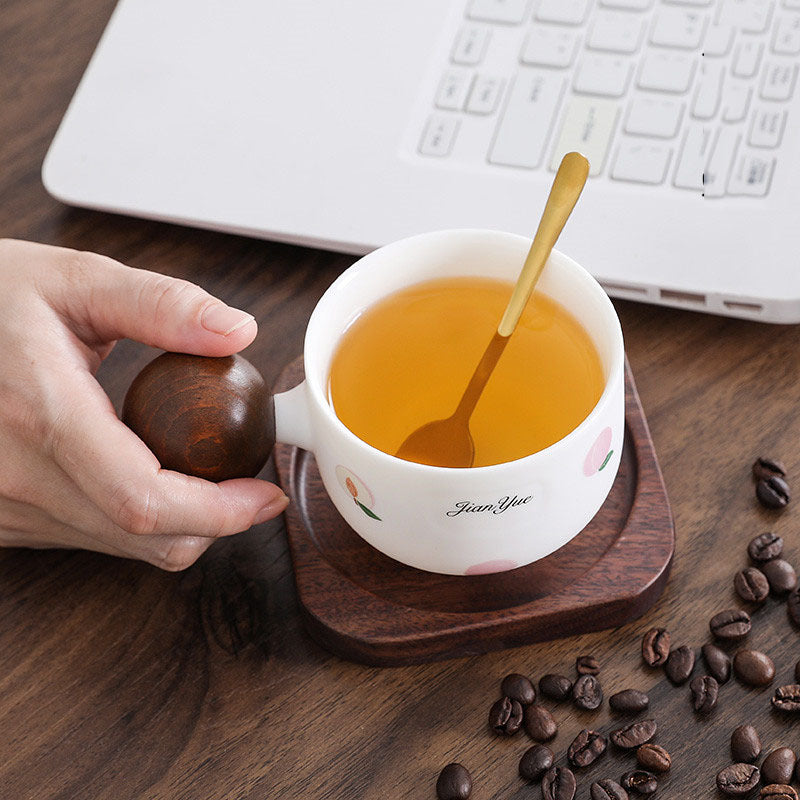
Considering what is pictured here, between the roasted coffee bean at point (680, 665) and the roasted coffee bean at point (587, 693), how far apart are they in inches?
2.1

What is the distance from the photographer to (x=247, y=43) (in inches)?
46.1

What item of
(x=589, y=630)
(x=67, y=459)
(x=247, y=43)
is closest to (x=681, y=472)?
(x=589, y=630)

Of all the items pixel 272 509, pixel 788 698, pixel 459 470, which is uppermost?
pixel 459 470

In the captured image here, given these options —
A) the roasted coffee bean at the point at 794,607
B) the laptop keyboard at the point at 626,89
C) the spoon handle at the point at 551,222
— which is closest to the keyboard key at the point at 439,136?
the laptop keyboard at the point at 626,89

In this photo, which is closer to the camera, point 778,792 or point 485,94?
point 778,792

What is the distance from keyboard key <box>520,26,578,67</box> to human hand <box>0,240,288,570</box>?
490 mm

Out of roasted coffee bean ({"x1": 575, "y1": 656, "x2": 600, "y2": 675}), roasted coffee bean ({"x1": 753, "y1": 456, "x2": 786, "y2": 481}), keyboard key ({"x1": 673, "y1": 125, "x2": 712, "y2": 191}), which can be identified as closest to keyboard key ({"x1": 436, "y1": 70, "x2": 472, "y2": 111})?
keyboard key ({"x1": 673, "y1": 125, "x2": 712, "y2": 191})

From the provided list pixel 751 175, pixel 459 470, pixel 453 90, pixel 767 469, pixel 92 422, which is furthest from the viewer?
pixel 453 90

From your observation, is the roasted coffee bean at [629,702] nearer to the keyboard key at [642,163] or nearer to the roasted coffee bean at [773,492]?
the roasted coffee bean at [773,492]

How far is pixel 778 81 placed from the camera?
1053 millimetres

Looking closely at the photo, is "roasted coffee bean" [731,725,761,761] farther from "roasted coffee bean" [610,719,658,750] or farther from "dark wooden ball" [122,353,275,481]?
"dark wooden ball" [122,353,275,481]

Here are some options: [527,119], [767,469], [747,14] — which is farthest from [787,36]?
[767,469]

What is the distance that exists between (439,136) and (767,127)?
32 cm

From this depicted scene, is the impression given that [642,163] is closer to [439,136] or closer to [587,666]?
[439,136]
